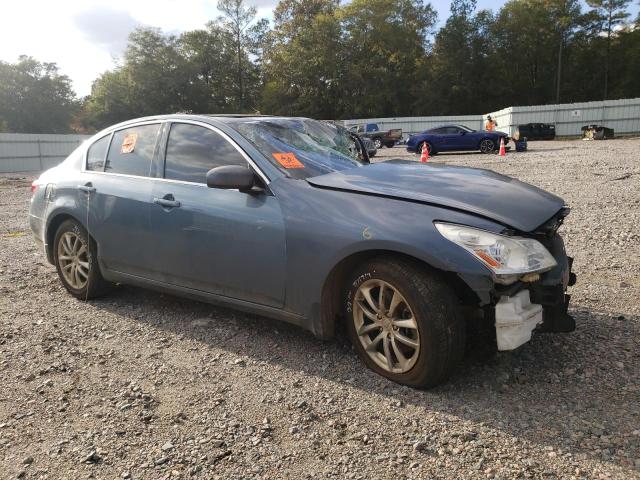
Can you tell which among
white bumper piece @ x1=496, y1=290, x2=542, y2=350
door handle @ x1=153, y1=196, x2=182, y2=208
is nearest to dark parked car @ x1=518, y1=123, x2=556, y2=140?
door handle @ x1=153, y1=196, x2=182, y2=208

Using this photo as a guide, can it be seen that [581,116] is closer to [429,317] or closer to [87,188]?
[87,188]

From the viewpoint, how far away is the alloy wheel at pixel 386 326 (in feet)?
9.89

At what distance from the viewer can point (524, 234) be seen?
295 centimetres

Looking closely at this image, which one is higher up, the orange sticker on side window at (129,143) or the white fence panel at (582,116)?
the white fence panel at (582,116)

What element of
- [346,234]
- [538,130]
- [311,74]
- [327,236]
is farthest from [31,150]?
[311,74]

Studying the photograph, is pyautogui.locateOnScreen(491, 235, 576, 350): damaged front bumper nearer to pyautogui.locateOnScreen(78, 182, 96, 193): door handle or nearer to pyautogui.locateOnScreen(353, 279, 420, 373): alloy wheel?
pyautogui.locateOnScreen(353, 279, 420, 373): alloy wheel

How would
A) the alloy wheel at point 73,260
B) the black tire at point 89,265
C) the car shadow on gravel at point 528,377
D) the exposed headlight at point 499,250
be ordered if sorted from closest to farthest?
the car shadow on gravel at point 528,377
the exposed headlight at point 499,250
the black tire at point 89,265
the alloy wheel at point 73,260

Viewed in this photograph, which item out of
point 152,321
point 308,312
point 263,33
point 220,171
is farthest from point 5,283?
point 263,33

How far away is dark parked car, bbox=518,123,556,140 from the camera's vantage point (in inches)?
1388

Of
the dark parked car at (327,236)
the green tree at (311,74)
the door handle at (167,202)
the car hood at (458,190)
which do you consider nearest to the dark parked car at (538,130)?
the green tree at (311,74)

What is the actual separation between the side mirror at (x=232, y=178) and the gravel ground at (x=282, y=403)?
3.83 ft

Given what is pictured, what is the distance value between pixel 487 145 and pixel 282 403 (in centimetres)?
2284

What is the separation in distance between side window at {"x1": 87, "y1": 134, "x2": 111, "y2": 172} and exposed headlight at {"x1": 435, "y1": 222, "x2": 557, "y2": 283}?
10.7 feet

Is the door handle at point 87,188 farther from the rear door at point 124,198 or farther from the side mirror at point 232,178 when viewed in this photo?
the side mirror at point 232,178
